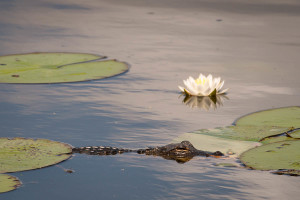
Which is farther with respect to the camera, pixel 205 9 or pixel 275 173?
pixel 205 9

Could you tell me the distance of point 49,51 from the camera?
25.0 ft

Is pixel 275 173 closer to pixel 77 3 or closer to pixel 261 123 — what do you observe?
pixel 261 123

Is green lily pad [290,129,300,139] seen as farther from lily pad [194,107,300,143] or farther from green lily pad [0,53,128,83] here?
green lily pad [0,53,128,83]

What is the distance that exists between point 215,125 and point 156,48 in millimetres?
3477

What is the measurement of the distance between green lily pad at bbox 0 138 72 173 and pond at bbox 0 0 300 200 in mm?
64

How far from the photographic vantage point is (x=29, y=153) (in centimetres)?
383

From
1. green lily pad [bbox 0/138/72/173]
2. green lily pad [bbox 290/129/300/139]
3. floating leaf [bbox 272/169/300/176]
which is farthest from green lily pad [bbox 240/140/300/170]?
green lily pad [bbox 0/138/72/173]

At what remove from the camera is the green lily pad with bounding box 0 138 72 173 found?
3623 millimetres

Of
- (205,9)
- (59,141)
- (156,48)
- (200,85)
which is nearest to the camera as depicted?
(59,141)

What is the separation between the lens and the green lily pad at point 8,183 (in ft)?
10.8

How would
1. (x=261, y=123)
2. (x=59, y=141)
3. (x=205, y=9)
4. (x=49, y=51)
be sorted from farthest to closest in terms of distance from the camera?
(x=205, y=9) < (x=49, y=51) < (x=261, y=123) < (x=59, y=141)

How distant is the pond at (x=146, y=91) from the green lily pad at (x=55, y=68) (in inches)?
4.4

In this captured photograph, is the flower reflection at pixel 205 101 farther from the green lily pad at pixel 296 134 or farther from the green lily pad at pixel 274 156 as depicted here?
the green lily pad at pixel 274 156

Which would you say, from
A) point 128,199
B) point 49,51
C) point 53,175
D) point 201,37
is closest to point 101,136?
point 53,175
